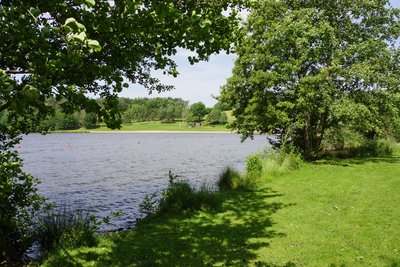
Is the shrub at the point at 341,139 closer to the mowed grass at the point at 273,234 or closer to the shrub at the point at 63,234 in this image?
the mowed grass at the point at 273,234

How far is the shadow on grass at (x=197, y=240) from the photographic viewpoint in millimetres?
9273

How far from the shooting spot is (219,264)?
882cm

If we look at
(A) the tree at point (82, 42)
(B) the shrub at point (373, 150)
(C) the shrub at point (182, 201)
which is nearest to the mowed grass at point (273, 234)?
(C) the shrub at point (182, 201)

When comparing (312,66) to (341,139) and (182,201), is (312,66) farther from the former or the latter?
(182,201)

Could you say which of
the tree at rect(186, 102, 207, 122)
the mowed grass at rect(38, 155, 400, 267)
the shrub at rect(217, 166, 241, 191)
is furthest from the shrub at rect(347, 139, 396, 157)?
the tree at rect(186, 102, 207, 122)

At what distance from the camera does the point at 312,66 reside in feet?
90.6

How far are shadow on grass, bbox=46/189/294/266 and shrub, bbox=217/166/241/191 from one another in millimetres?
4673

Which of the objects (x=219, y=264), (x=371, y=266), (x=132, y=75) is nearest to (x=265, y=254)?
(x=219, y=264)

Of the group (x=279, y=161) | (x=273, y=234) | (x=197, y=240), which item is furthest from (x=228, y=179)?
(x=197, y=240)

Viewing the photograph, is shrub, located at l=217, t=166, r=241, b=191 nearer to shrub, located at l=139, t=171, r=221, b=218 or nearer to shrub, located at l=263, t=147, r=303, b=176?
shrub, located at l=263, t=147, r=303, b=176

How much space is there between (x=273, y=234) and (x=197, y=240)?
2.36m

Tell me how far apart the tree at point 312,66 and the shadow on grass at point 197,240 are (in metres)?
12.4

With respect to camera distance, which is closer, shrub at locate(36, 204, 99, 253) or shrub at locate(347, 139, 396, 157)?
shrub at locate(36, 204, 99, 253)

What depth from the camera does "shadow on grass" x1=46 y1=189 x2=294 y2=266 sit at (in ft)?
30.4
